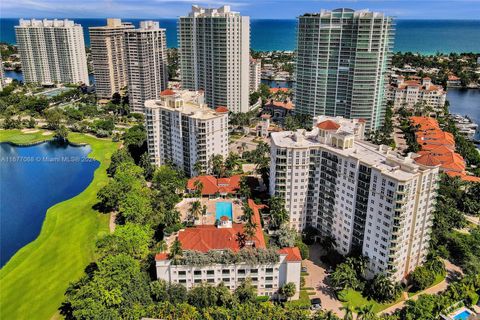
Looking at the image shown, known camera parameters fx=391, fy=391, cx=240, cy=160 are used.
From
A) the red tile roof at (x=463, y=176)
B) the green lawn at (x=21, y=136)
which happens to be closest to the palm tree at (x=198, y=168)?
the red tile roof at (x=463, y=176)

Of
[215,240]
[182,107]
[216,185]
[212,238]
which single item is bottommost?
[215,240]

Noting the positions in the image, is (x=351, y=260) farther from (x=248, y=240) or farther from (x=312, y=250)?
(x=248, y=240)

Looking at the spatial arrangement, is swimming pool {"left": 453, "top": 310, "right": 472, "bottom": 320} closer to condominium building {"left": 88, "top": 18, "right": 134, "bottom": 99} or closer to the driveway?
the driveway

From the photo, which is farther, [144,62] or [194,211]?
[144,62]

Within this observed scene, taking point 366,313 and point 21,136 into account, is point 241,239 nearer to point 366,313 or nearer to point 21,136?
point 366,313

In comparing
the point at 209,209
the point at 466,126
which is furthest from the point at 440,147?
the point at 209,209

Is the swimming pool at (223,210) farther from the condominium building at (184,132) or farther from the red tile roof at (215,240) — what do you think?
the condominium building at (184,132)
